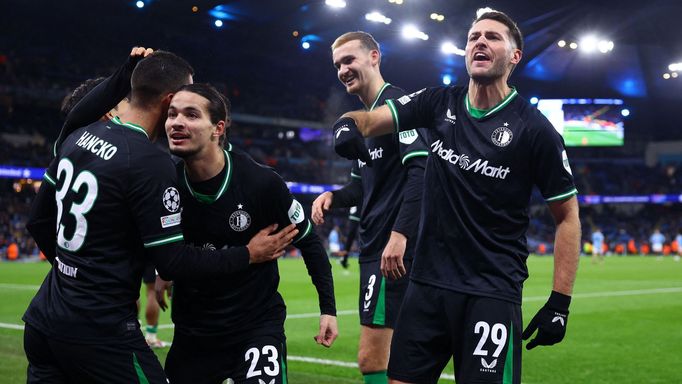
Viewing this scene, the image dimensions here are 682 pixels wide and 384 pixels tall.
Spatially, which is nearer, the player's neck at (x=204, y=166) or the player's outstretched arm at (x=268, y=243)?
the player's outstretched arm at (x=268, y=243)

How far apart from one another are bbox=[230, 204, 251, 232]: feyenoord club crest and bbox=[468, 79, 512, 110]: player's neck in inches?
53.1

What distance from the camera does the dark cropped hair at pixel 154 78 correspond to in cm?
369

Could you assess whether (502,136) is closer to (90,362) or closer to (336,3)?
(90,362)

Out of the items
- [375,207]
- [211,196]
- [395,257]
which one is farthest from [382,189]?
[211,196]

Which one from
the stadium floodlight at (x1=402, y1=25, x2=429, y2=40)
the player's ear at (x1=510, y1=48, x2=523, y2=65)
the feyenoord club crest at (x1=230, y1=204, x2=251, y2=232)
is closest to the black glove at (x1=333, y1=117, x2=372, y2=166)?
the feyenoord club crest at (x1=230, y1=204, x2=251, y2=232)

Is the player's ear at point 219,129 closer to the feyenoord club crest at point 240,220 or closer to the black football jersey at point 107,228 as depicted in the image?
the feyenoord club crest at point 240,220

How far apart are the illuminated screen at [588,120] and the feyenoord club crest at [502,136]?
2009 inches

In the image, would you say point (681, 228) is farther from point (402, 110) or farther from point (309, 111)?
point (402, 110)

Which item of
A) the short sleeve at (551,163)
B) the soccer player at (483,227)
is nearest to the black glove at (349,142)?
the soccer player at (483,227)

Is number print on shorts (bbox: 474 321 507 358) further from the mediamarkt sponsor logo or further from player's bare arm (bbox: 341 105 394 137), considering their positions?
player's bare arm (bbox: 341 105 394 137)

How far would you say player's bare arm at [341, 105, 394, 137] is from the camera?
3.91 meters

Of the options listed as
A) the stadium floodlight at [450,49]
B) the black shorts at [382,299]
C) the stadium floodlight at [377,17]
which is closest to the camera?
the black shorts at [382,299]

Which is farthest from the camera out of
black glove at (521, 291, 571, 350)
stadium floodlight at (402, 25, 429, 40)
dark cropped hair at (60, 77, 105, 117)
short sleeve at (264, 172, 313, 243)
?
stadium floodlight at (402, 25, 429, 40)

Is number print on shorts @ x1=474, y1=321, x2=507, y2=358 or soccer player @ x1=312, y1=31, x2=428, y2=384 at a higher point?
soccer player @ x1=312, y1=31, x2=428, y2=384
